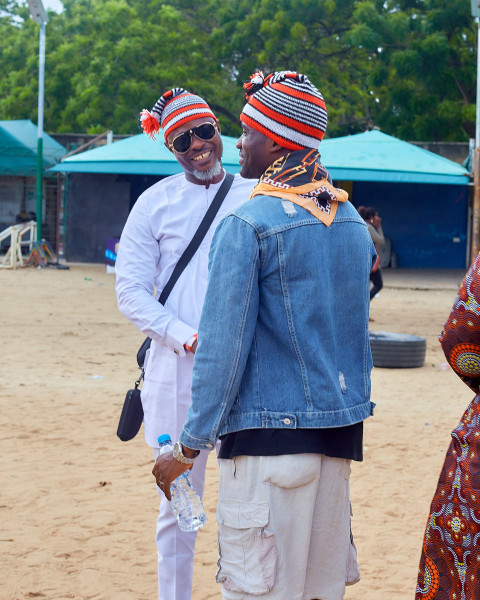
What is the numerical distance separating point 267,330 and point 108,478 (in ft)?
11.6

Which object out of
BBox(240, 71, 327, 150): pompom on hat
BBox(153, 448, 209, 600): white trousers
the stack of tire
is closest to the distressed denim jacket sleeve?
BBox(240, 71, 327, 150): pompom on hat

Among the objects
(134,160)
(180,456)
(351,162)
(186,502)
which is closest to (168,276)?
(186,502)

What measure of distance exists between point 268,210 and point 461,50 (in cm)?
2636

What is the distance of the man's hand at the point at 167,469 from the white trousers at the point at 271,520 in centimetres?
15

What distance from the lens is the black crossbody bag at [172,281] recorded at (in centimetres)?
329

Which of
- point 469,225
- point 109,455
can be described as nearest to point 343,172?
point 469,225

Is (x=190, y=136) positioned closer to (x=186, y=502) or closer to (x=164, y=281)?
(x=164, y=281)

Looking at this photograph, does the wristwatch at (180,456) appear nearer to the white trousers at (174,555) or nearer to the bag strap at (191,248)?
the white trousers at (174,555)

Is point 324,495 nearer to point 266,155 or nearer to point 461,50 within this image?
point 266,155

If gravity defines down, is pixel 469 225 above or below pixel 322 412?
below

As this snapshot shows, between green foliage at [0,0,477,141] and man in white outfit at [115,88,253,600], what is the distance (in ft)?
79.2

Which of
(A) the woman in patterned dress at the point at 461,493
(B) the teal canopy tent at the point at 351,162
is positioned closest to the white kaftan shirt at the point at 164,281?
(A) the woman in patterned dress at the point at 461,493

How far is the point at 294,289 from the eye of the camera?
230cm

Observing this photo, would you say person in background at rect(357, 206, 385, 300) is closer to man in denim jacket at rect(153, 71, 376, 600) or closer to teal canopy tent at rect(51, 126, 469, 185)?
teal canopy tent at rect(51, 126, 469, 185)
